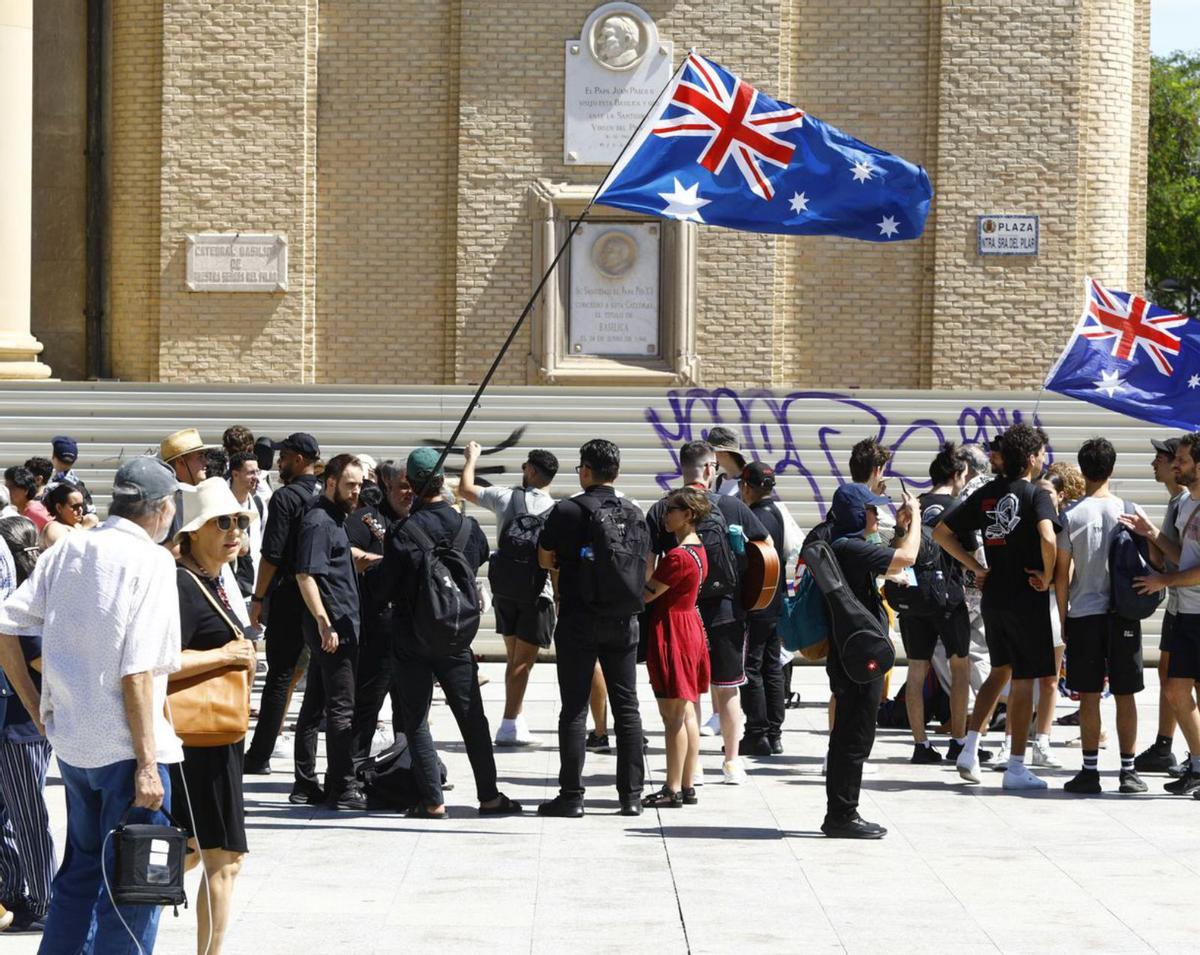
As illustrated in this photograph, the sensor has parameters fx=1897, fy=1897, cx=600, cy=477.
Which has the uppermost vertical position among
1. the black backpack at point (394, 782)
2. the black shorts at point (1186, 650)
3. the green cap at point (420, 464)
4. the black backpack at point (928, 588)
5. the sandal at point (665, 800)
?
the green cap at point (420, 464)

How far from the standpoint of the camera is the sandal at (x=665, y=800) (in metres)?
9.76

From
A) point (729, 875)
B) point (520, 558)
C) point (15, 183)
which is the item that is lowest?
point (729, 875)

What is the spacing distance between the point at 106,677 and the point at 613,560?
4.05m

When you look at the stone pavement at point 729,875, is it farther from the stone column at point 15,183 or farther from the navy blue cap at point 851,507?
the stone column at point 15,183

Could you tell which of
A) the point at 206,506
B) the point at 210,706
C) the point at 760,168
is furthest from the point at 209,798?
the point at 760,168

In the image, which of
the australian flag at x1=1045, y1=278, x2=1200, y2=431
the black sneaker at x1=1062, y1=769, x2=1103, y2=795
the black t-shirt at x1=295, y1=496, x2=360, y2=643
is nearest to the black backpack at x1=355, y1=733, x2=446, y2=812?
the black t-shirt at x1=295, y1=496, x2=360, y2=643

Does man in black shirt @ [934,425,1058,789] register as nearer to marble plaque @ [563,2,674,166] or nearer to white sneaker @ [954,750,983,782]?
white sneaker @ [954,750,983,782]

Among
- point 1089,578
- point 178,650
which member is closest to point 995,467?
point 1089,578

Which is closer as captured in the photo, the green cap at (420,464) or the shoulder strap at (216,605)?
the shoulder strap at (216,605)

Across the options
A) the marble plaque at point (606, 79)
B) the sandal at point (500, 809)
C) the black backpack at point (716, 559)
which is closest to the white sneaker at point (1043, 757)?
the black backpack at point (716, 559)

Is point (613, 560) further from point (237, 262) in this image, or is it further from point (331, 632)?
point (237, 262)

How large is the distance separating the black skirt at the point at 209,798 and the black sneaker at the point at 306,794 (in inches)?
145

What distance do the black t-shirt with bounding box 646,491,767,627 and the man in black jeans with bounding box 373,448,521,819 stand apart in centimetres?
116

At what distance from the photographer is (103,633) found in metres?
5.53
